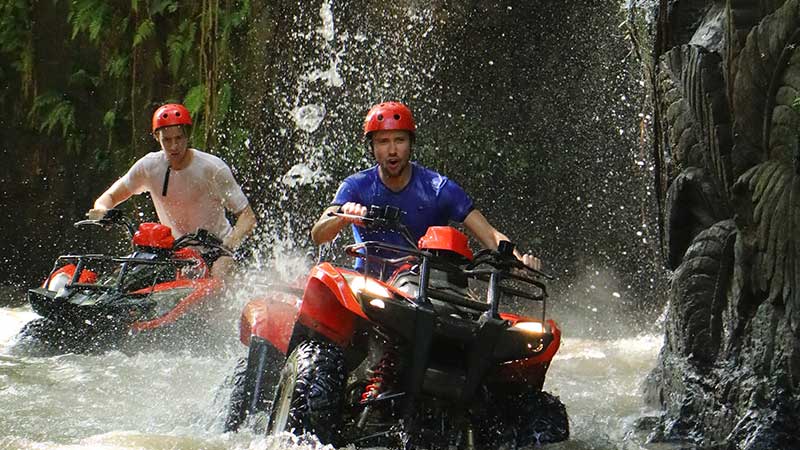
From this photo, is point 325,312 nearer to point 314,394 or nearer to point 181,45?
point 314,394

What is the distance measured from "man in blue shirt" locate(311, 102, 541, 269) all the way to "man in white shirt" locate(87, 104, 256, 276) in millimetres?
3205

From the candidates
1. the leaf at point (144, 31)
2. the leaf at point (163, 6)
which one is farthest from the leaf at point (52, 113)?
the leaf at point (163, 6)

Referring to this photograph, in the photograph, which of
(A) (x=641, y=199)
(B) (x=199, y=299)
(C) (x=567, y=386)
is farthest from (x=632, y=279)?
(B) (x=199, y=299)

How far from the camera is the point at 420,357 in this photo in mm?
4926

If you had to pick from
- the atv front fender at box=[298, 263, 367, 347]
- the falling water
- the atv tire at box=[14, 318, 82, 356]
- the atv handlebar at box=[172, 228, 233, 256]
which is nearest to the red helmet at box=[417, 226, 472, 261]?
the atv front fender at box=[298, 263, 367, 347]

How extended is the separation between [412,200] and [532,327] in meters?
1.56

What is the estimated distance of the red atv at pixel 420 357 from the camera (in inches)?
196

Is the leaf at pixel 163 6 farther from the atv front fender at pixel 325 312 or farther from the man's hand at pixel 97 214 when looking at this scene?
the atv front fender at pixel 325 312

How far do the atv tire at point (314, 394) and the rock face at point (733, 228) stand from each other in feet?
7.28

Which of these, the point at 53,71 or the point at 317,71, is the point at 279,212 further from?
the point at 53,71

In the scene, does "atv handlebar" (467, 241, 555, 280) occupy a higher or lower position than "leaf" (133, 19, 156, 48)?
lower

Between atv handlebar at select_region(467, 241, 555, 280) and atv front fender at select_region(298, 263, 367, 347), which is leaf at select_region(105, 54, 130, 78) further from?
atv handlebar at select_region(467, 241, 555, 280)

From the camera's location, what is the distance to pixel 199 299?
8930 millimetres

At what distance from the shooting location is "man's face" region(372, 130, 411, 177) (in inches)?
259
